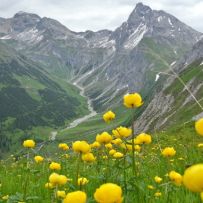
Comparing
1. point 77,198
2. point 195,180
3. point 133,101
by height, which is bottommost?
point 195,180

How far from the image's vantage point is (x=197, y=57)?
190250 millimetres

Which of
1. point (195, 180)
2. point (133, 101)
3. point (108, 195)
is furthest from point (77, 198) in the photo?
point (133, 101)

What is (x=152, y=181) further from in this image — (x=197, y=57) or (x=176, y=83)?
(x=197, y=57)

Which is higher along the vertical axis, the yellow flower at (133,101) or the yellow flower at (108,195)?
the yellow flower at (133,101)

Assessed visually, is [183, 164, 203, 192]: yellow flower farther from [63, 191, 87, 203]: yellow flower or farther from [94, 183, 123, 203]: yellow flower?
[63, 191, 87, 203]: yellow flower

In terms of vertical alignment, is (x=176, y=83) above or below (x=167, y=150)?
above

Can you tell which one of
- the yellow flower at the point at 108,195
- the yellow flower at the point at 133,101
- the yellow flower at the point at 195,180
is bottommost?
the yellow flower at the point at 195,180

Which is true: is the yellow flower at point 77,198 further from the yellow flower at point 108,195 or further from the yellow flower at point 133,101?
the yellow flower at point 133,101

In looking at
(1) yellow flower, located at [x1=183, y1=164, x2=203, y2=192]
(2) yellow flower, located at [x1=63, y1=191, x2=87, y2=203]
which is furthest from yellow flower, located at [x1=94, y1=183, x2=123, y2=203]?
(1) yellow flower, located at [x1=183, y1=164, x2=203, y2=192]

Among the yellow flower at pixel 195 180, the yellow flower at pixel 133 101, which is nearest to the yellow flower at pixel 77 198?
the yellow flower at pixel 195 180

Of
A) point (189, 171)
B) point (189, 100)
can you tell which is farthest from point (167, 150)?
point (189, 100)

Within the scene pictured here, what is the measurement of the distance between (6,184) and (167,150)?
3.68 meters

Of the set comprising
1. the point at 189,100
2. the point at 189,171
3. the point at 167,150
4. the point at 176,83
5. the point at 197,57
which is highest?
the point at 197,57

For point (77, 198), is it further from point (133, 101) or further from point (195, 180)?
point (133, 101)
